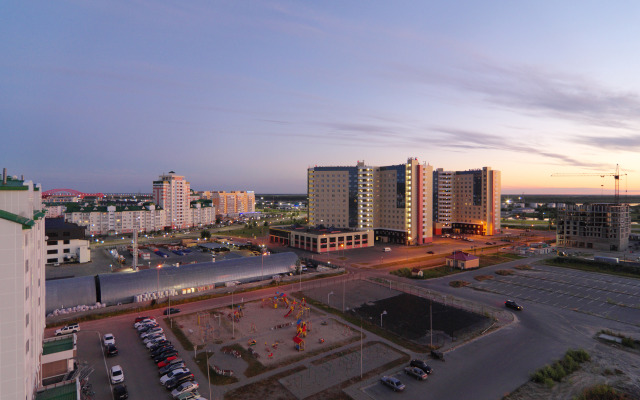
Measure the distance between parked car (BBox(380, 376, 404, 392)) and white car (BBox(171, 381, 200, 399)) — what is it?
43.2ft

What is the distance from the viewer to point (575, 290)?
47281 mm

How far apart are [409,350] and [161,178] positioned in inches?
4745

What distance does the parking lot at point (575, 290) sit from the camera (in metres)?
39.7

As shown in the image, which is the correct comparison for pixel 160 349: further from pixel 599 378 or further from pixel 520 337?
pixel 599 378

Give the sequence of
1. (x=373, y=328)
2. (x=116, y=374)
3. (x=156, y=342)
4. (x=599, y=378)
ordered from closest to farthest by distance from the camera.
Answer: (x=116, y=374) < (x=599, y=378) < (x=156, y=342) < (x=373, y=328)

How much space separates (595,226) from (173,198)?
12680cm

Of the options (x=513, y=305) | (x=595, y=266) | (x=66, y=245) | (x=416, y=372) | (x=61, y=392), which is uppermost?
(x=66, y=245)

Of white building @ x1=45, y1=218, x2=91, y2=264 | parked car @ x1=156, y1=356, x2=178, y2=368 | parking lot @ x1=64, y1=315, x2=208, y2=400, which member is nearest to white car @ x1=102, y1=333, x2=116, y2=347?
parking lot @ x1=64, y1=315, x2=208, y2=400

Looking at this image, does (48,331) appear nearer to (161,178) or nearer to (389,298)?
(389,298)

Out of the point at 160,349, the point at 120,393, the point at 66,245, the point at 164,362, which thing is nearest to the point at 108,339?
the point at 160,349

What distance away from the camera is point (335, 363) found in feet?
88.6

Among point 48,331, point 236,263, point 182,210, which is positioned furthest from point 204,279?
point 182,210

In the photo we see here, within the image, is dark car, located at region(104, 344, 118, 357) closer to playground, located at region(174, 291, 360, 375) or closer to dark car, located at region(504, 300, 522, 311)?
playground, located at region(174, 291, 360, 375)

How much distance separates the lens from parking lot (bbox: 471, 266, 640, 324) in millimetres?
39688
